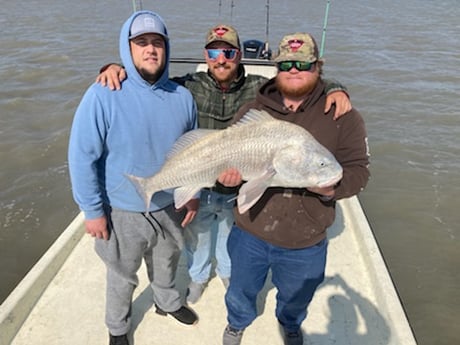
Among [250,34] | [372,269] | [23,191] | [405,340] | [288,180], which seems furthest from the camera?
[250,34]

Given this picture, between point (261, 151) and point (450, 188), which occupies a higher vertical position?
point (261, 151)

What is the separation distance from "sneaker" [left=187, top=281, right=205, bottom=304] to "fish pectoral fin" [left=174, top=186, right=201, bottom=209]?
1250mm

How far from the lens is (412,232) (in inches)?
246

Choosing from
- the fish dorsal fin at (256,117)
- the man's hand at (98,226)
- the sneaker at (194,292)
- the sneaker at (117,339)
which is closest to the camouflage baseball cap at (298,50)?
the fish dorsal fin at (256,117)

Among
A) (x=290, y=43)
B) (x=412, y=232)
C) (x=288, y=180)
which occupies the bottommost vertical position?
(x=412, y=232)

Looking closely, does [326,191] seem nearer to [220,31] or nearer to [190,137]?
[190,137]

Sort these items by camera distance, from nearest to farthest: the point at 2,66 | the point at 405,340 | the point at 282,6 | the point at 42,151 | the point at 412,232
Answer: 1. the point at 405,340
2. the point at 412,232
3. the point at 42,151
4. the point at 2,66
5. the point at 282,6

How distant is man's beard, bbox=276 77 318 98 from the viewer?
253 cm

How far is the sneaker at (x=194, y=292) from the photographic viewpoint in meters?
3.69

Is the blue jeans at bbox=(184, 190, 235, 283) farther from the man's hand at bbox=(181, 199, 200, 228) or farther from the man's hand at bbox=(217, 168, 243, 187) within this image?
the man's hand at bbox=(217, 168, 243, 187)

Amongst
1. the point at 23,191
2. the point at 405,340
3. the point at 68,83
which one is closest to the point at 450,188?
the point at 405,340

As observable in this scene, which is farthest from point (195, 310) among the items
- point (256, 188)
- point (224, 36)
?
point (224, 36)

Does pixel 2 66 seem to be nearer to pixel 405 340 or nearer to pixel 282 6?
pixel 405 340

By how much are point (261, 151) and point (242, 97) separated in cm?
81
